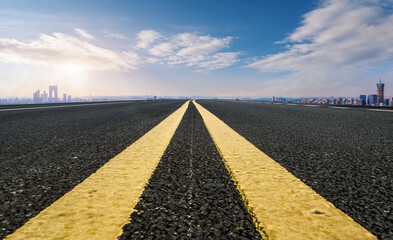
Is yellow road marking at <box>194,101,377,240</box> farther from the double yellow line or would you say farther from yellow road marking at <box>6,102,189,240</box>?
yellow road marking at <box>6,102,189,240</box>

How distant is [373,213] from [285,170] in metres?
0.60

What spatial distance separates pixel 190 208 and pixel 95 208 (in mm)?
406

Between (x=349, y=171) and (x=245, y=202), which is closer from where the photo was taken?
(x=245, y=202)

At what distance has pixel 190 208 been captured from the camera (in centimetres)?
100

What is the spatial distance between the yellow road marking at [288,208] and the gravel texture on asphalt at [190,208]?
70 mm

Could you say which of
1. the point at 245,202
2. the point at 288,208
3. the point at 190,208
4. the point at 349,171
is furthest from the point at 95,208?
the point at 349,171

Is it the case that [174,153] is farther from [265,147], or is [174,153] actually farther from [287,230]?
[287,230]

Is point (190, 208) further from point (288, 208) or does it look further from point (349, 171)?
point (349, 171)

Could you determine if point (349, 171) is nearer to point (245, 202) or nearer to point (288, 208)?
point (288, 208)

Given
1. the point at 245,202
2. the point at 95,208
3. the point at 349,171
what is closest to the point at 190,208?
the point at 245,202

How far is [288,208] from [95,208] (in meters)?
0.82

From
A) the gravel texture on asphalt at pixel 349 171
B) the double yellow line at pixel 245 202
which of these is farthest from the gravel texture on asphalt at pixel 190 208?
the gravel texture on asphalt at pixel 349 171

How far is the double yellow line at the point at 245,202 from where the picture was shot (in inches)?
32.1

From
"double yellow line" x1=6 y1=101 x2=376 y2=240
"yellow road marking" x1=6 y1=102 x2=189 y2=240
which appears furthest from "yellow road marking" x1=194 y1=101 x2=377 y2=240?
"yellow road marking" x1=6 y1=102 x2=189 y2=240
